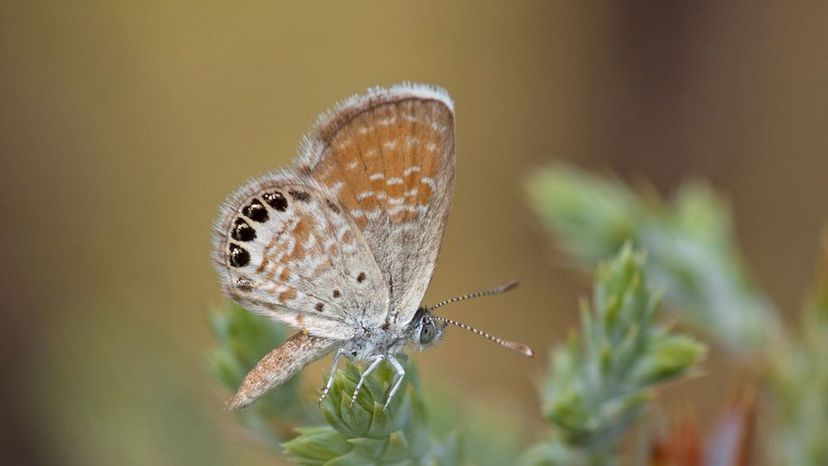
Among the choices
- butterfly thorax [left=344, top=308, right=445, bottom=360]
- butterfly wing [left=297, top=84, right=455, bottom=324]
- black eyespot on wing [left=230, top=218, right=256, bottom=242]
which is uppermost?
butterfly wing [left=297, top=84, right=455, bottom=324]

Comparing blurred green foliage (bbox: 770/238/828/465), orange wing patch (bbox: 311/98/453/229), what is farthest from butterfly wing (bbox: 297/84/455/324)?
blurred green foliage (bbox: 770/238/828/465)

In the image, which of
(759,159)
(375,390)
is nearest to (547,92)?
(759,159)

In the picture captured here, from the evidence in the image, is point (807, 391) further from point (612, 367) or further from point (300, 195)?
point (300, 195)

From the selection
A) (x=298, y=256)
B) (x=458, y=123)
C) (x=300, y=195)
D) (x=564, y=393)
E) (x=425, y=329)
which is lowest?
(x=564, y=393)

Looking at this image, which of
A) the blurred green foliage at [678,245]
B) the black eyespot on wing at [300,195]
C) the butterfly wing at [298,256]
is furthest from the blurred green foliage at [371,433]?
the blurred green foliage at [678,245]

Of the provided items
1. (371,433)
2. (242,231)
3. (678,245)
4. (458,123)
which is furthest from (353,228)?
(458,123)

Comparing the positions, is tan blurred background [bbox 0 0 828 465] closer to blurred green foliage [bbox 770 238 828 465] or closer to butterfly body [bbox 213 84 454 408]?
butterfly body [bbox 213 84 454 408]
